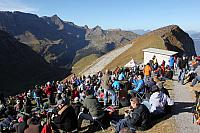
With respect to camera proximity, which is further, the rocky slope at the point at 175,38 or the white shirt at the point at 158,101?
the rocky slope at the point at 175,38

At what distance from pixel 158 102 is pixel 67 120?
12.7 feet

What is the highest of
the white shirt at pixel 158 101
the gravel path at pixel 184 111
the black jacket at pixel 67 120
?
the white shirt at pixel 158 101

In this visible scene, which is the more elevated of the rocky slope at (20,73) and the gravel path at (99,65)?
the gravel path at (99,65)

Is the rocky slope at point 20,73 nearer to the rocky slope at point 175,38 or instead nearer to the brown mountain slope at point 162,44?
the brown mountain slope at point 162,44

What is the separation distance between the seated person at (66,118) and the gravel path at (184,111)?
4.04m

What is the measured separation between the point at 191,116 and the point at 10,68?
172m

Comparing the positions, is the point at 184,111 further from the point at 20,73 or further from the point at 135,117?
the point at 20,73

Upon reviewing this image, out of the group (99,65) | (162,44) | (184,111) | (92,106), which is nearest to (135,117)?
(92,106)

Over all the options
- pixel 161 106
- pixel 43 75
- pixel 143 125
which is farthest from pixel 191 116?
pixel 43 75

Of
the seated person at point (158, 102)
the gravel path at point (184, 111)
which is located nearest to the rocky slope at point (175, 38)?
the gravel path at point (184, 111)

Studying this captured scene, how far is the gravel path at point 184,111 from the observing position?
532 inches

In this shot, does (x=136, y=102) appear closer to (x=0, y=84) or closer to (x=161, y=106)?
(x=161, y=106)

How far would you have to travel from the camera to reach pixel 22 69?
18300 centimetres

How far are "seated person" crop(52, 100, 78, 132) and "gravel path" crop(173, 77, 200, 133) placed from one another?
159 inches
